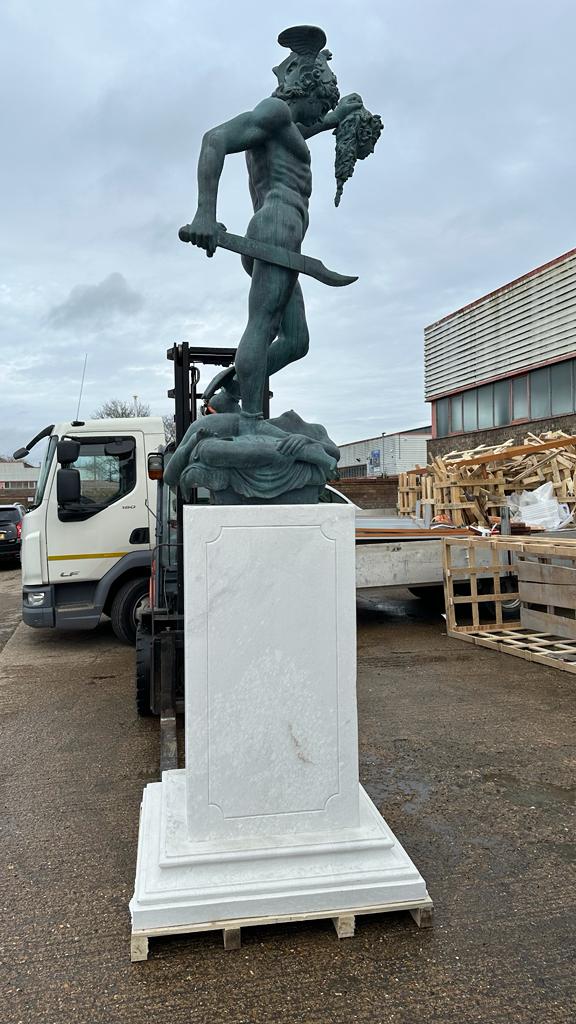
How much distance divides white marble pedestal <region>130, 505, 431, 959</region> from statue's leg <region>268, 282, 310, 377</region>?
40.5 inches

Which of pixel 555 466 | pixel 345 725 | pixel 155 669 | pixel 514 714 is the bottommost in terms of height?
pixel 514 714

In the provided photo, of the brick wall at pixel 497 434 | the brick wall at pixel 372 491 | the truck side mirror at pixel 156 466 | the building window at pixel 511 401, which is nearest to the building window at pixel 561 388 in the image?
the building window at pixel 511 401

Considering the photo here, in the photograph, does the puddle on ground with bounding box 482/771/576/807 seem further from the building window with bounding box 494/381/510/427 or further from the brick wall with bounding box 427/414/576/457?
the building window with bounding box 494/381/510/427

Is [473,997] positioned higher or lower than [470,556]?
lower

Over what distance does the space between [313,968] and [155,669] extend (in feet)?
10.2

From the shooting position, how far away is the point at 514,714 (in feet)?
17.5

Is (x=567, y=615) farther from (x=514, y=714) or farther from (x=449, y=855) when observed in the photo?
(x=449, y=855)

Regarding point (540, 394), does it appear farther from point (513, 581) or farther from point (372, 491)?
point (513, 581)

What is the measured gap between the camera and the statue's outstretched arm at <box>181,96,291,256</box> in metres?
2.99

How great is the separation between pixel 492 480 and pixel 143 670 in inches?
275

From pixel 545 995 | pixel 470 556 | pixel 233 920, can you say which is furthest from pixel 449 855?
pixel 470 556

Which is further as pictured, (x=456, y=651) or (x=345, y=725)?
(x=456, y=651)

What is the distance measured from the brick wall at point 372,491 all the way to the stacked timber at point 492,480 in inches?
362

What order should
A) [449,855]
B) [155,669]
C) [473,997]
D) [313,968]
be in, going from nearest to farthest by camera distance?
[473,997] → [313,968] → [449,855] → [155,669]
